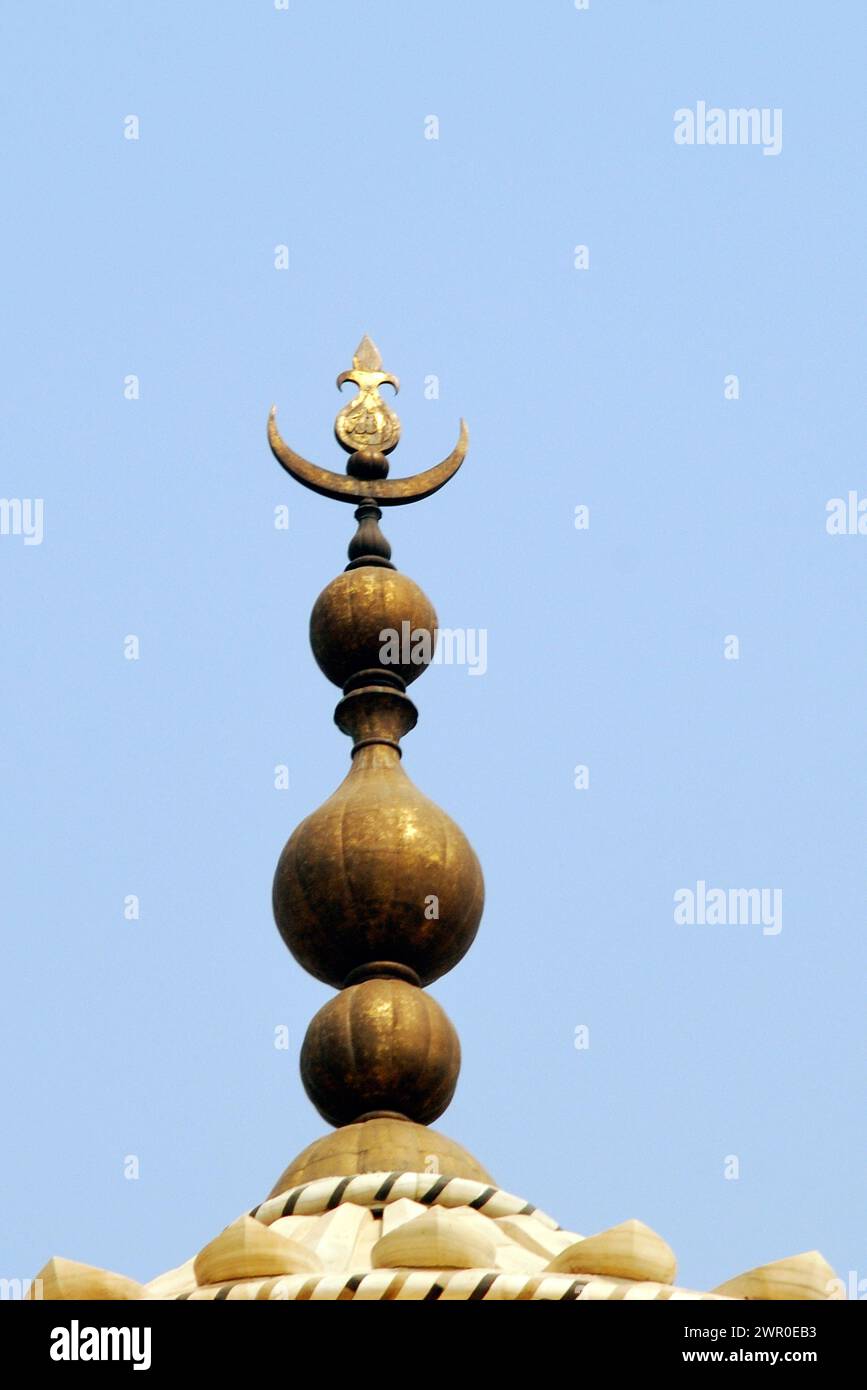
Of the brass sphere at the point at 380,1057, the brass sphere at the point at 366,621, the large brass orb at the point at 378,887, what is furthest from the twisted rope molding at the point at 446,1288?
the brass sphere at the point at 366,621

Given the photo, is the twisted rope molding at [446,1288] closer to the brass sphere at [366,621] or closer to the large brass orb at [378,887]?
the large brass orb at [378,887]

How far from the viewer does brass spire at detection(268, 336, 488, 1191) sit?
15414mm

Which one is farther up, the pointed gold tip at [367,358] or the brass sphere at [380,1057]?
the pointed gold tip at [367,358]

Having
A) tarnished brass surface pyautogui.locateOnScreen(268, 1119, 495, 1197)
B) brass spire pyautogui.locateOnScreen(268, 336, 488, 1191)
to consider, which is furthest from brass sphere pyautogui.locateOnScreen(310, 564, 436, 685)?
tarnished brass surface pyautogui.locateOnScreen(268, 1119, 495, 1197)

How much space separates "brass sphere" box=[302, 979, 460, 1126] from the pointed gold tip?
4324 mm

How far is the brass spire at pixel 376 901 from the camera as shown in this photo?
50.6 ft

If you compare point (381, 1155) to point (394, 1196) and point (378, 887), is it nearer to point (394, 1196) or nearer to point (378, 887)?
point (394, 1196)

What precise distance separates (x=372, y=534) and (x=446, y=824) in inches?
79.9

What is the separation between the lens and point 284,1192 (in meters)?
14.6

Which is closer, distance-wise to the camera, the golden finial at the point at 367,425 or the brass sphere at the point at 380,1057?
the brass sphere at the point at 380,1057

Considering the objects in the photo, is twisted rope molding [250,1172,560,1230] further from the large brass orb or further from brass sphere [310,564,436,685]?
brass sphere [310,564,436,685]

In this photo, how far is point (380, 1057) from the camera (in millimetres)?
15422
